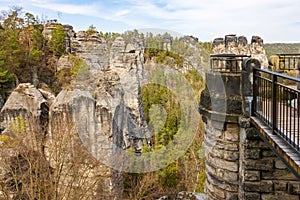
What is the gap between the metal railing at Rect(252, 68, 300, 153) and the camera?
271 cm

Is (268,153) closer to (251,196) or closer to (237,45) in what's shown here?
(251,196)

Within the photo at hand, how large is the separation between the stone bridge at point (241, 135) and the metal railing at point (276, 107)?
0.05 feet

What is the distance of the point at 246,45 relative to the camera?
32719 mm

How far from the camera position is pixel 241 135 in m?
4.34

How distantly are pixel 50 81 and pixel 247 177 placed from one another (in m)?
22.5

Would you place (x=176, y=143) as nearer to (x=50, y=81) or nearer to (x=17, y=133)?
(x=50, y=81)

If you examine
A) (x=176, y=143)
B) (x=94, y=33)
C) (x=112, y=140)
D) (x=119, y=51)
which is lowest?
(x=176, y=143)

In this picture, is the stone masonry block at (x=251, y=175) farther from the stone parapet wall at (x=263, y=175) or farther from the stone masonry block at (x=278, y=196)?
the stone masonry block at (x=278, y=196)

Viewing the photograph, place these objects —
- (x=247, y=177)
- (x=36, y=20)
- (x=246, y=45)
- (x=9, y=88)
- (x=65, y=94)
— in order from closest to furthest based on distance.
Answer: (x=247, y=177), (x=65, y=94), (x=9, y=88), (x=36, y=20), (x=246, y=45)

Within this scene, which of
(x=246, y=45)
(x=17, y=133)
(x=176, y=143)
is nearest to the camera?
(x=17, y=133)

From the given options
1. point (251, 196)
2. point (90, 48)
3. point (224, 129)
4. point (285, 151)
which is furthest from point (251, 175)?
point (90, 48)

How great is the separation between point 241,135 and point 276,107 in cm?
143

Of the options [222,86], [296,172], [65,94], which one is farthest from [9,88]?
[296,172]

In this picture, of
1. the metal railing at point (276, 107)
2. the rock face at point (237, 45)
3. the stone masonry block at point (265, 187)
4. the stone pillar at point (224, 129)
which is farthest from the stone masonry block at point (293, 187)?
the rock face at point (237, 45)
